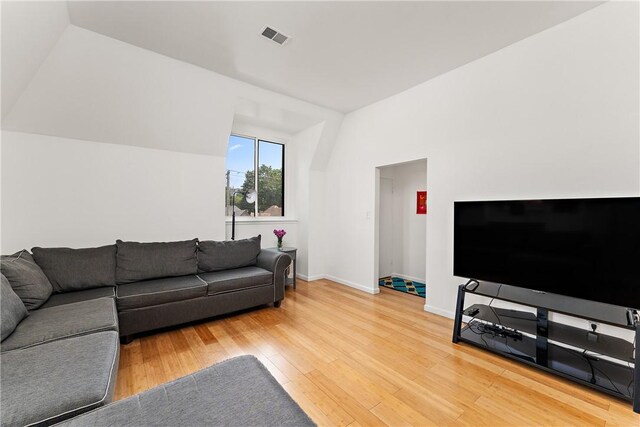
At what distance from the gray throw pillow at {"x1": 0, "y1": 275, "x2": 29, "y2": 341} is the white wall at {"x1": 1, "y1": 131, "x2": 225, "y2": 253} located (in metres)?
1.37

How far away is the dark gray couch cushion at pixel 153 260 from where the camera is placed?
2934 millimetres

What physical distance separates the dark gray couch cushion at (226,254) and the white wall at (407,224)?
243 cm

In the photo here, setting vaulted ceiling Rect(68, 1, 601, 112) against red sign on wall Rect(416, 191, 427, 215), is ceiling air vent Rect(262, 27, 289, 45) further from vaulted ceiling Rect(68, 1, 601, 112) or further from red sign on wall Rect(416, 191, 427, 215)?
red sign on wall Rect(416, 191, 427, 215)

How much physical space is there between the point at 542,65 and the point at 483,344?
2703 mm

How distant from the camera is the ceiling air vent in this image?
2453mm

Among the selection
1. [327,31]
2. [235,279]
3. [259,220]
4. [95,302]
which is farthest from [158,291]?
[327,31]

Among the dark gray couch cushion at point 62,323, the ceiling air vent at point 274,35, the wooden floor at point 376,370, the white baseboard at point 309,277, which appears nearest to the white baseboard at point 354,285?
the white baseboard at point 309,277

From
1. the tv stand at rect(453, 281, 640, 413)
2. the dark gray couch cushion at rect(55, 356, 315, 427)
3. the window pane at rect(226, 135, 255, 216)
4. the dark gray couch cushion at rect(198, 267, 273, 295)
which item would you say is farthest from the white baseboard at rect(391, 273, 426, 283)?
the dark gray couch cushion at rect(55, 356, 315, 427)

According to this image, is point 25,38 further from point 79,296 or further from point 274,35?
point 79,296

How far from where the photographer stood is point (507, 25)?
239 centimetres

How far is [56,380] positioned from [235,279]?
194cm

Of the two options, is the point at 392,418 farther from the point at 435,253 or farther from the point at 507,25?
the point at 507,25

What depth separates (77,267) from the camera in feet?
8.77

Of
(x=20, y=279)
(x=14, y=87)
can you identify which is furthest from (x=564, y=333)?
(x=14, y=87)
